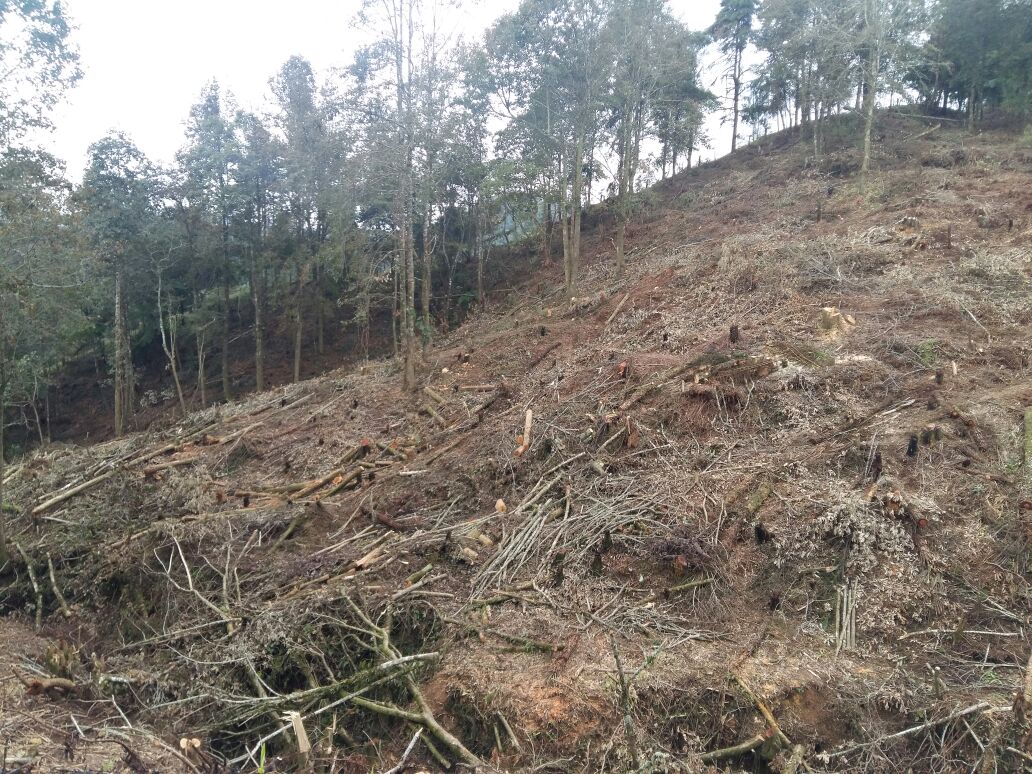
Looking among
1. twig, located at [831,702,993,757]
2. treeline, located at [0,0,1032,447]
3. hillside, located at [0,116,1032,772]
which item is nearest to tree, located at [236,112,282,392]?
treeline, located at [0,0,1032,447]

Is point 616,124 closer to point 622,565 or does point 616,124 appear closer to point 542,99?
point 542,99

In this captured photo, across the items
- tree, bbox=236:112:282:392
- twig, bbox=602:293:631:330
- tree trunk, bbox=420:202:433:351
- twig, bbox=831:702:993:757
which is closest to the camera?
twig, bbox=831:702:993:757

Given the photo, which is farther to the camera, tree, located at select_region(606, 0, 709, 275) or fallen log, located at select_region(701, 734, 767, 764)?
tree, located at select_region(606, 0, 709, 275)

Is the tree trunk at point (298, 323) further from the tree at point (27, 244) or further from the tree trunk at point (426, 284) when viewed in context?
the tree at point (27, 244)

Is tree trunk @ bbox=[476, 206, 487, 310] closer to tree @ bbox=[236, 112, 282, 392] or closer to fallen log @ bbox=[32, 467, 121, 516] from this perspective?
tree @ bbox=[236, 112, 282, 392]

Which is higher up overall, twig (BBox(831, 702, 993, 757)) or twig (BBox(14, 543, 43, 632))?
twig (BBox(831, 702, 993, 757))

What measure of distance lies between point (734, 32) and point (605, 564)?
32.4 meters

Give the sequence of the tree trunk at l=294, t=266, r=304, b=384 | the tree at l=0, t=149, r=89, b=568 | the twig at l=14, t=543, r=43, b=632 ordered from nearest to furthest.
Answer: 1. the twig at l=14, t=543, r=43, b=632
2. the tree at l=0, t=149, r=89, b=568
3. the tree trunk at l=294, t=266, r=304, b=384

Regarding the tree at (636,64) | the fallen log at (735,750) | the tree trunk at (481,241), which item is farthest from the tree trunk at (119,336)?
the fallen log at (735,750)

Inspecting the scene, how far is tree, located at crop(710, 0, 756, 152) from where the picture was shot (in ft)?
101

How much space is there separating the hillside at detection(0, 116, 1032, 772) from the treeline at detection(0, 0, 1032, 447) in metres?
4.16

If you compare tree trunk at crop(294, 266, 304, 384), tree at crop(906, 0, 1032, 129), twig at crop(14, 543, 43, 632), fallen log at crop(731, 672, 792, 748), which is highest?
tree at crop(906, 0, 1032, 129)

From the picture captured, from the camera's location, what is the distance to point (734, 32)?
31203 mm

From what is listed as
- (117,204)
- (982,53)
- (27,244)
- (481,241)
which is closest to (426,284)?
(27,244)
